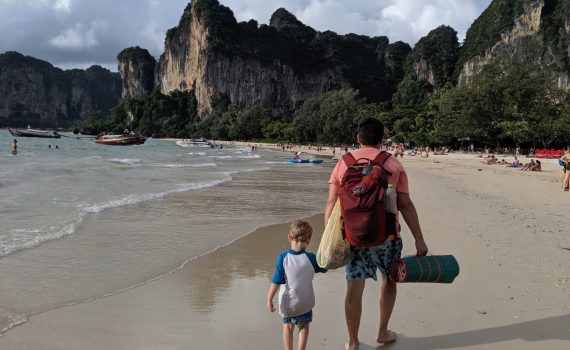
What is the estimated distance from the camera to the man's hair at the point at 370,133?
342 cm

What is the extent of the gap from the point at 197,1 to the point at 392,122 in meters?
99.1

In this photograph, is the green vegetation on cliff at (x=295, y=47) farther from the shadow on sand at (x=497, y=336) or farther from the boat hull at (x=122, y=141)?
the shadow on sand at (x=497, y=336)

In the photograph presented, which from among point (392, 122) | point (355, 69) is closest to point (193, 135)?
point (355, 69)

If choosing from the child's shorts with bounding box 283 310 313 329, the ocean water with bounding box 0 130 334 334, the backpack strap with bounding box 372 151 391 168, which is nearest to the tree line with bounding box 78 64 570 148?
the ocean water with bounding box 0 130 334 334

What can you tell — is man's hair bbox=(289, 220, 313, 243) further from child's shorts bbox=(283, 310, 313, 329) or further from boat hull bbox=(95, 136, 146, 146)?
boat hull bbox=(95, 136, 146, 146)

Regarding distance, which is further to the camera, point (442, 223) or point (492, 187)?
point (492, 187)

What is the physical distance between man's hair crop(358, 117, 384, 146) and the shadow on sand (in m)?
1.61

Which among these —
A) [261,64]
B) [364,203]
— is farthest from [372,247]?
[261,64]

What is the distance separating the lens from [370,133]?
11.2 ft

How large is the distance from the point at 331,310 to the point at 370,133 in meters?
1.89

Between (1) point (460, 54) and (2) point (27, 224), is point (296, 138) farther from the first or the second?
(2) point (27, 224)

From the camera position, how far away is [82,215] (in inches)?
→ 410

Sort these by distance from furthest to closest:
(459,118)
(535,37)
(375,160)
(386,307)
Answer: (535,37) < (459,118) < (386,307) < (375,160)

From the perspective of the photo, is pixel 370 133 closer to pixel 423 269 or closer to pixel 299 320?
pixel 423 269
